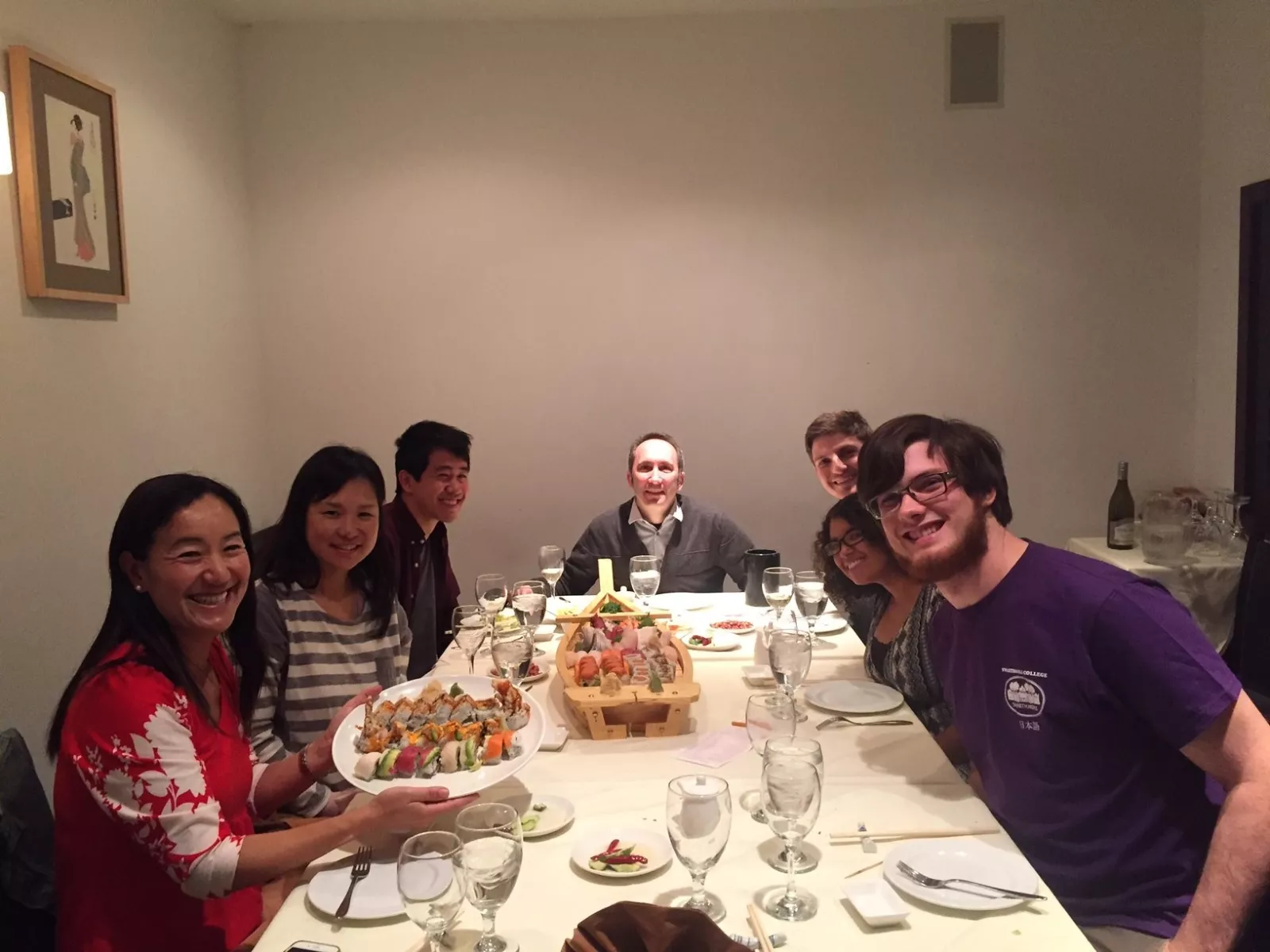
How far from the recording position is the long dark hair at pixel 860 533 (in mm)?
1990

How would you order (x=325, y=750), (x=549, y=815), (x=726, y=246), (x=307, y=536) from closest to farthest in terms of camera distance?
(x=549, y=815) < (x=325, y=750) < (x=307, y=536) < (x=726, y=246)

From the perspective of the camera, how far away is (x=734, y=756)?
1574 mm

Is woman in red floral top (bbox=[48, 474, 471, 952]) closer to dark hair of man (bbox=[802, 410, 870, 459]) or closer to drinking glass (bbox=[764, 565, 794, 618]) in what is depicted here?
drinking glass (bbox=[764, 565, 794, 618])

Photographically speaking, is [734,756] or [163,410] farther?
[163,410]

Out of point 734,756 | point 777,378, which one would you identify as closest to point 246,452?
point 777,378

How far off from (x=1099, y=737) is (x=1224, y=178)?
307 cm

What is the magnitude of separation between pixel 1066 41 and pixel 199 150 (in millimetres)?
3388

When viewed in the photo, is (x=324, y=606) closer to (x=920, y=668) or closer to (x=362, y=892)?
(x=362, y=892)

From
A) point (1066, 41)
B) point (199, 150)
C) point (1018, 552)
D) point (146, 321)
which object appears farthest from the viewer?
point (1066, 41)

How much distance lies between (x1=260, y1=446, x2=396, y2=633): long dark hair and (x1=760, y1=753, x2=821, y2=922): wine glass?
114 cm

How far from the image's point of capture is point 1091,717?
1383 millimetres

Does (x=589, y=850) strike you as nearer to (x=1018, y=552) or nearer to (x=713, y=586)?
(x=1018, y=552)

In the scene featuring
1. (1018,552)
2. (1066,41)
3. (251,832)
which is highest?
(1066,41)

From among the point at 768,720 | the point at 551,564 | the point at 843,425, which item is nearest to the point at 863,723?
the point at 768,720
